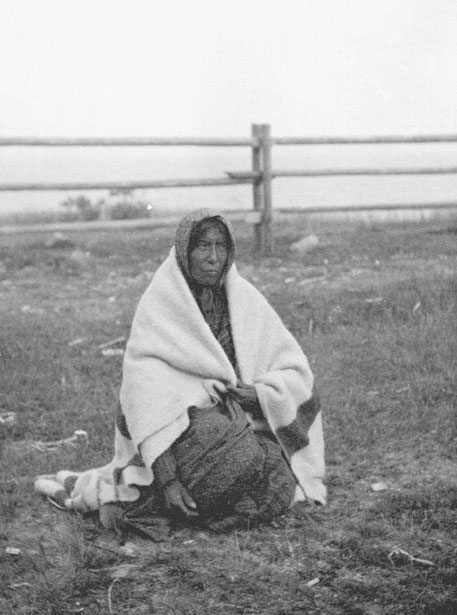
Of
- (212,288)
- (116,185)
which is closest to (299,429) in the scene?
(212,288)

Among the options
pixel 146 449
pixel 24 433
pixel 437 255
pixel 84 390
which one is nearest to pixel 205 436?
pixel 146 449

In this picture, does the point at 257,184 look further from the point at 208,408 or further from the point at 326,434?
the point at 208,408

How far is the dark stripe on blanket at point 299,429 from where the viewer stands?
411 centimetres

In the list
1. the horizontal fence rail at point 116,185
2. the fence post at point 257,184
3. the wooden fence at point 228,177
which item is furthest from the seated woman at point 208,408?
the fence post at point 257,184

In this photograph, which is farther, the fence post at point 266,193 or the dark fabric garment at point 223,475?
the fence post at point 266,193

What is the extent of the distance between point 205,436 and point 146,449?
25 centimetres

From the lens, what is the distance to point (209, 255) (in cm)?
399

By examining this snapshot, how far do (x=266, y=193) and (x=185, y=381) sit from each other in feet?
20.7

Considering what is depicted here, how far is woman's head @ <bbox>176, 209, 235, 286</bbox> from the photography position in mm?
3982

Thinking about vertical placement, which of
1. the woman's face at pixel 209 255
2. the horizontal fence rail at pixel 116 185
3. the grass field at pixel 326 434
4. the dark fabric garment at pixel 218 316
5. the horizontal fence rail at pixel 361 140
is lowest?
the grass field at pixel 326 434

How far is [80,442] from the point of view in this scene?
513 centimetres

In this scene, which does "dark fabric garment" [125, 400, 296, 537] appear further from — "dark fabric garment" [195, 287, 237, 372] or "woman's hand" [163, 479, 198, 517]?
"dark fabric garment" [195, 287, 237, 372]

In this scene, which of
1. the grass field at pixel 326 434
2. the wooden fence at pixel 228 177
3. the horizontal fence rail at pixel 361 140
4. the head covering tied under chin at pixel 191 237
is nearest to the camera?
the grass field at pixel 326 434

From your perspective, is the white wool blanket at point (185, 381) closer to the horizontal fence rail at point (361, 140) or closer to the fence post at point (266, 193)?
the fence post at point (266, 193)
